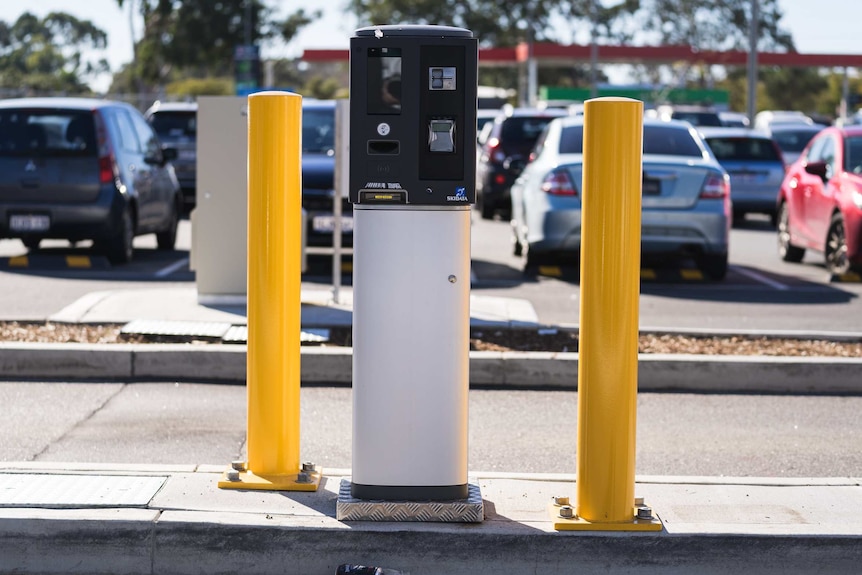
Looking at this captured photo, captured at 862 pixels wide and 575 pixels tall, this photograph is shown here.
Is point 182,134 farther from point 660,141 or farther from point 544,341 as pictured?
point 544,341

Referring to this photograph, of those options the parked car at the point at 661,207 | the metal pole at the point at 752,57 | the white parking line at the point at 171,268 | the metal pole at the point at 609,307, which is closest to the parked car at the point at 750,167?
the parked car at the point at 661,207

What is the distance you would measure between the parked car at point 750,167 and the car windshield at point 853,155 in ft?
23.9

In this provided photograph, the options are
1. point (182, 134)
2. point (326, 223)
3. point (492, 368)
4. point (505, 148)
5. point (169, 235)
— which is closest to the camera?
point (492, 368)

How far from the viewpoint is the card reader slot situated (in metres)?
4.64

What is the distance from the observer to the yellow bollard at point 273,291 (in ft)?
16.8

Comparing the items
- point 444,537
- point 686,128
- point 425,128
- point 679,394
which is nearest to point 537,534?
point 444,537

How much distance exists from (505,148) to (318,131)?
6.67 meters

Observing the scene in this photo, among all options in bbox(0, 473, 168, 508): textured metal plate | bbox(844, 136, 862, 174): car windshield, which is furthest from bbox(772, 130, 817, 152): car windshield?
bbox(0, 473, 168, 508): textured metal plate

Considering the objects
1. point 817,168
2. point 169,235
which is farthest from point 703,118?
point 817,168

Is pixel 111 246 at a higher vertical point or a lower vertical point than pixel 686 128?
lower

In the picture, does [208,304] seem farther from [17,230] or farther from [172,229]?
[172,229]

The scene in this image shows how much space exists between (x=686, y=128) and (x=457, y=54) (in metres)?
9.43

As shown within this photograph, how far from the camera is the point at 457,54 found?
15.0 ft

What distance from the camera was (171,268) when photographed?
1388 cm
